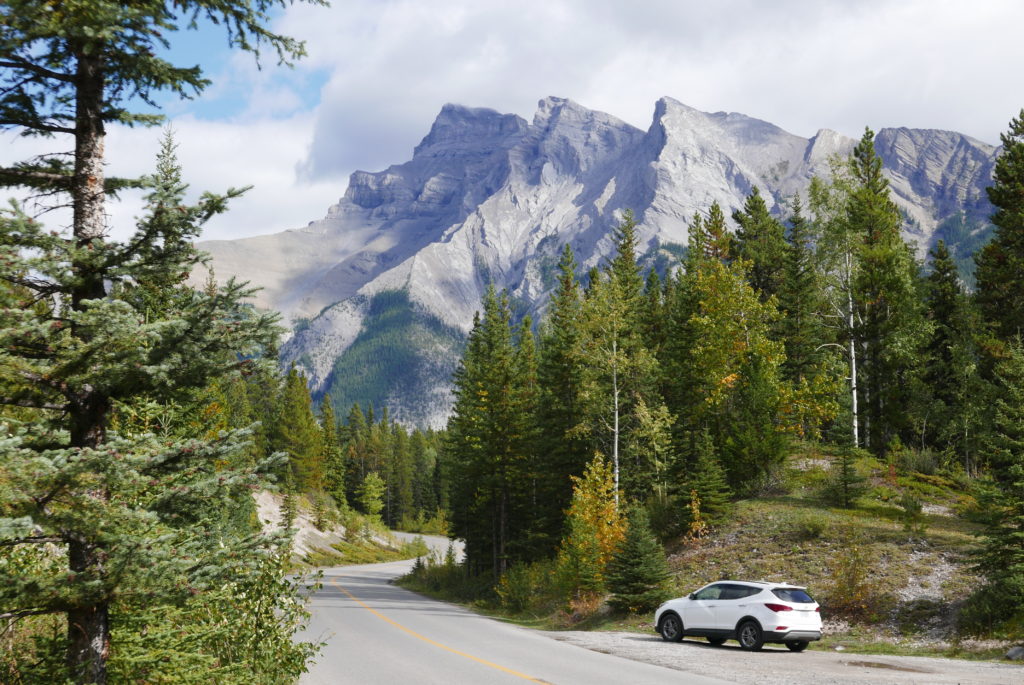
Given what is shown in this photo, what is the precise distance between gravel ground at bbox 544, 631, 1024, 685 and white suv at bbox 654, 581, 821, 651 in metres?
0.36

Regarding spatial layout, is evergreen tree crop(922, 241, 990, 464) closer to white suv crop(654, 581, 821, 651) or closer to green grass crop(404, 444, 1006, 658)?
green grass crop(404, 444, 1006, 658)

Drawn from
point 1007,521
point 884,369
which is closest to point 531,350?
point 884,369

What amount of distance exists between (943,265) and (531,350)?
90.6ft

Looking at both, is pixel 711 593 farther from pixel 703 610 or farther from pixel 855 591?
pixel 855 591

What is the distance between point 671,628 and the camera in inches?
738

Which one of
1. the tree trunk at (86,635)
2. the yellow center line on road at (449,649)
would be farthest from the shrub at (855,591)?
the tree trunk at (86,635)

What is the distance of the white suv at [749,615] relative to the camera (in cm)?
1645

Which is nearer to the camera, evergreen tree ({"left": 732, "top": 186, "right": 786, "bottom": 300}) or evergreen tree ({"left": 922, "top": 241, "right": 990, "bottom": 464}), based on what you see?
evergreen tree ({"left": 922, "top": 241, "right": 990, "bottom": 464})

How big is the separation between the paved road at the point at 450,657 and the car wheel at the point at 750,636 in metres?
4.06

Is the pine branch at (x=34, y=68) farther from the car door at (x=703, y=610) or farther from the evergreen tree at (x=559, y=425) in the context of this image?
the evergreen tree at (x=559, y=425)

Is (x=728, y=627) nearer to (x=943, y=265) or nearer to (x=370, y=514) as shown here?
(x=943, y=265)

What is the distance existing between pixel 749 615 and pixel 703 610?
1370 millimetres

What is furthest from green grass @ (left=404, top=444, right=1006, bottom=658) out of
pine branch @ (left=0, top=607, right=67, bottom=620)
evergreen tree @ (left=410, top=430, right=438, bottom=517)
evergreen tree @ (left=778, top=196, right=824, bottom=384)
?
evergreen tree @ (left=410, top=430, right=438, bottom=517)

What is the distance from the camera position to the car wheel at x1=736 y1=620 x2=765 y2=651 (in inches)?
657
